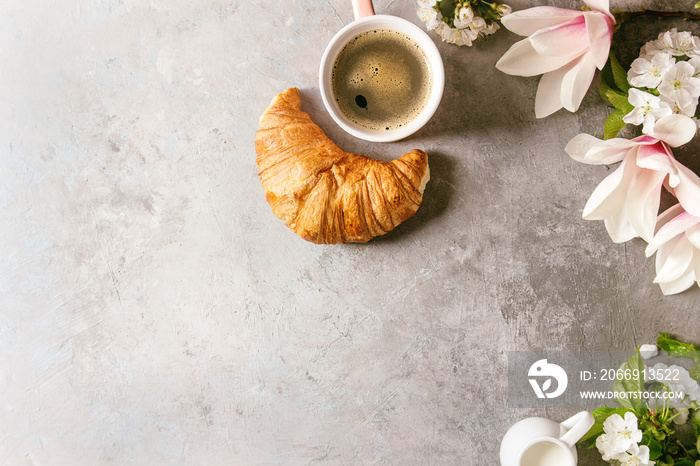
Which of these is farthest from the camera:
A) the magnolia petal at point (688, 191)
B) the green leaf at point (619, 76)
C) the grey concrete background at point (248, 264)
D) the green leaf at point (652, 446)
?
the grey concrete background at point (248, 264)

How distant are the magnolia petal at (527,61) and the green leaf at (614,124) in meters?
0.23

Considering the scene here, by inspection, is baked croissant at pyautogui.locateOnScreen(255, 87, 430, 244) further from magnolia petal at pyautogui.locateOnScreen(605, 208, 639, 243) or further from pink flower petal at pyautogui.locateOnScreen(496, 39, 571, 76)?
magnolia petal at pyautogui.locateOnScreen(605, 208, 639, 243)

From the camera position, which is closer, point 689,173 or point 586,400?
point 689,173

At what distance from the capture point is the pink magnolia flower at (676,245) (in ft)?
4.01

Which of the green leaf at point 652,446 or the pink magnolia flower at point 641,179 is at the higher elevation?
the pink magnolia flower at point 641,179

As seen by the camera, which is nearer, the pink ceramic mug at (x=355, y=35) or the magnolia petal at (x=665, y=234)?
the magnolia petal at (x=665, y=234)

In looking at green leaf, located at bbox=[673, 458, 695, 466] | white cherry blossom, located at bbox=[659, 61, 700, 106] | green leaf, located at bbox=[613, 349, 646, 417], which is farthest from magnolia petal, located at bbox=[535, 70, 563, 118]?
green leaf, located at bbox=[673, 458, 695, 466]

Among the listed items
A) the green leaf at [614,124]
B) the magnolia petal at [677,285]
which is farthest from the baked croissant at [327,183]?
the magnolia petal at [677,285]

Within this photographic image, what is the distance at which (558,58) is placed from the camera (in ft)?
4.29

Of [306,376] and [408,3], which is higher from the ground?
[408,3]

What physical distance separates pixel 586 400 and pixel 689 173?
75 centimetres

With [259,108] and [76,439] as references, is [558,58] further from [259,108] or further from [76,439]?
[76,439]

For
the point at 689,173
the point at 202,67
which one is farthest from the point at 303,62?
the point at 689,173

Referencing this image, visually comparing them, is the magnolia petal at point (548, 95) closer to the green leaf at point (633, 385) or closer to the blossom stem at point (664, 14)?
the blossom stem at point (664, 14)
